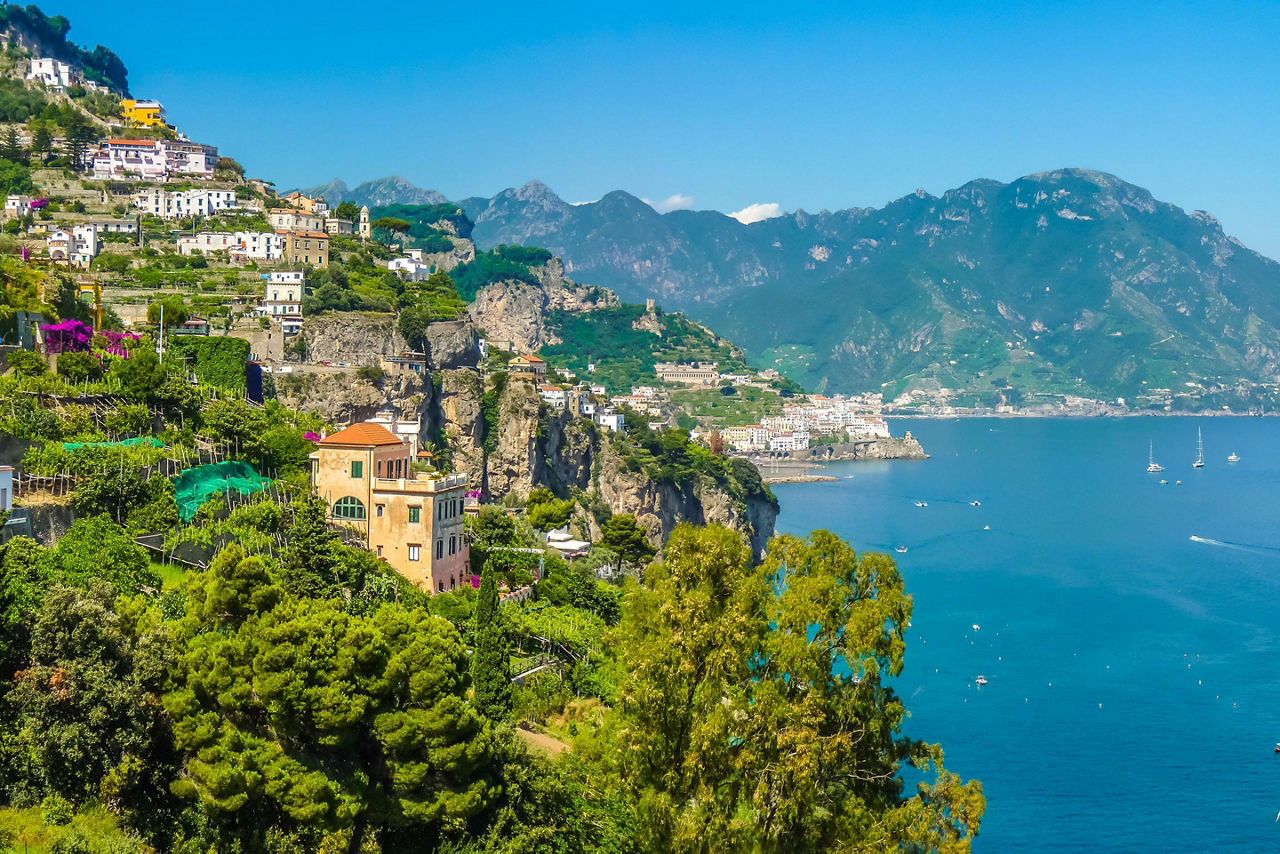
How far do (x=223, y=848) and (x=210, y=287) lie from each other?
104 feet

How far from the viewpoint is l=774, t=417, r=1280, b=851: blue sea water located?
34188 millimetres

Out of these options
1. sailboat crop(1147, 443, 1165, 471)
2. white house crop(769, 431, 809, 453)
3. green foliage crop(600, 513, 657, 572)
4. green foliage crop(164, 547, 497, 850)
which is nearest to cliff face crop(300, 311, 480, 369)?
green foliage crop(600, 513, 657, 572)

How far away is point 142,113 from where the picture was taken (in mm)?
62219

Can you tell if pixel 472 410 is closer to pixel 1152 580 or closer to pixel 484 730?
pixel 484 730

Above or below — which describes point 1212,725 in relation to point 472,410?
below

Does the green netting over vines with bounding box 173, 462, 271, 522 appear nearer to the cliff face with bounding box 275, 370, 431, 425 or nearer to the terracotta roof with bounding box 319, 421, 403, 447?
the terracotta roof with bounding box 319, 421, 403, 447

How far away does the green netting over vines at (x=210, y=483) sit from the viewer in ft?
78.7

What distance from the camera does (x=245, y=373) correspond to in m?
33.7

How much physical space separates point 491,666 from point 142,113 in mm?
51857

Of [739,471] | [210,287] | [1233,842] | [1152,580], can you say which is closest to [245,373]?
[210,287]

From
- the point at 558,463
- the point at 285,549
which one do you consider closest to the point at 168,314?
the point at 285,549

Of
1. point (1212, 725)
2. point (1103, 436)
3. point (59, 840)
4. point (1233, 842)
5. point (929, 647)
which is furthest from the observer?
point (1103, 436)

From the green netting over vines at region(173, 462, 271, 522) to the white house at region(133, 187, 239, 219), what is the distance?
29089 millimetres

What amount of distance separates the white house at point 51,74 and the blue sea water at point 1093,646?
48224 millimetres
